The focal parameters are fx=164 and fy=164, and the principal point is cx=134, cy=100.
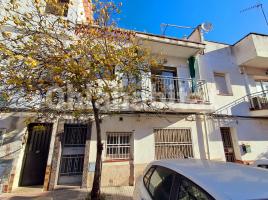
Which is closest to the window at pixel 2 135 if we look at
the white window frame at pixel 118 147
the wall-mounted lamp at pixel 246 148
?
the white window frame at pixel 118 147

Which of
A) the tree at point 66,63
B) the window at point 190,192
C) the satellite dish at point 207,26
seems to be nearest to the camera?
the window at point 190,192

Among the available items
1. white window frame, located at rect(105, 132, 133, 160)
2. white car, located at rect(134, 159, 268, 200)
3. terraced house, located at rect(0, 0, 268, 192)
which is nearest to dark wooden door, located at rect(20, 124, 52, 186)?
terraced house, located at rect(0, 0, 268, 192)

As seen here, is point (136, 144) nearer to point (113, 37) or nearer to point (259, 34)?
point (113, 37)

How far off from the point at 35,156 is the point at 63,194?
6.87ft

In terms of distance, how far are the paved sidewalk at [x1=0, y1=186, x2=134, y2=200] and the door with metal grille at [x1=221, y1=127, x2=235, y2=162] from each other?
5.24 m

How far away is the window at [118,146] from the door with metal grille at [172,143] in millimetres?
1287

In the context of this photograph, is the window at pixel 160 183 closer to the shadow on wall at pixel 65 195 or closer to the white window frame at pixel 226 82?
the shadow on wall at pixel 65 195

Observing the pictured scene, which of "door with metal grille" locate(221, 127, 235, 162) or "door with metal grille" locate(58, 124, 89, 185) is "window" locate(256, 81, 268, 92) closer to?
"door with metal grille" locate(221, 127, 235, 162)

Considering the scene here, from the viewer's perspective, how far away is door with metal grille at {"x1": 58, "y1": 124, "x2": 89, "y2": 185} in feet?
21.0

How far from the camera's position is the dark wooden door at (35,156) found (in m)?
6.31

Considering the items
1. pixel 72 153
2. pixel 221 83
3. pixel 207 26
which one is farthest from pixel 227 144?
pixel 72 153

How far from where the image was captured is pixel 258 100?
854 centimetres

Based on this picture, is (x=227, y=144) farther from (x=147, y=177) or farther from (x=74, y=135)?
(x=74, y=135)

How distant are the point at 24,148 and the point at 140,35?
658 cm
